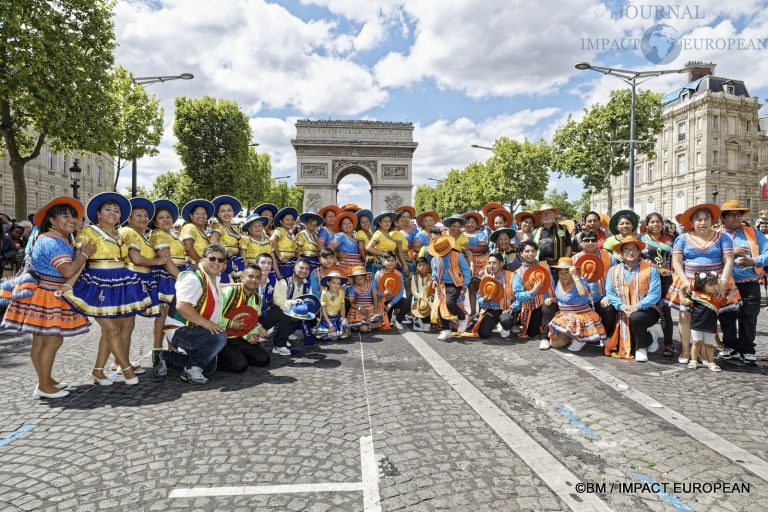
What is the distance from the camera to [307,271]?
7.16 meters

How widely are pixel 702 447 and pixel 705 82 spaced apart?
70.0 m

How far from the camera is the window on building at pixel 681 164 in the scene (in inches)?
2230

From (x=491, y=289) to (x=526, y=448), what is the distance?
417 cm

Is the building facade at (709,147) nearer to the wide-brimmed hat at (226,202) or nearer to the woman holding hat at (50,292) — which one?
the wide-brimmed hat at (226,202)

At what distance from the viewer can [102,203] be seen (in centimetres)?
489

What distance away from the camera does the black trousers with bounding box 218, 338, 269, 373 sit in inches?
214

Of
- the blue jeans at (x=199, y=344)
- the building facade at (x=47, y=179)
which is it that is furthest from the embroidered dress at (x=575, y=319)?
the building facade at (x=47, y=179)

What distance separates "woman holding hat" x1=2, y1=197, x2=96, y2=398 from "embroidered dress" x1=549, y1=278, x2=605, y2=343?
5929 mm

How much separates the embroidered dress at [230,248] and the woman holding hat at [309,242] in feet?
3.84

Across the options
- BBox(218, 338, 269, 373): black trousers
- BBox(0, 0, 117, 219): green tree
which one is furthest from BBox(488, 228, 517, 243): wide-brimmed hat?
BBox(0, 0, 117, 219): green tree

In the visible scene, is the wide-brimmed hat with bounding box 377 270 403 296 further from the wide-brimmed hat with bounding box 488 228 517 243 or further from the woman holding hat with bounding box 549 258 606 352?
the woman holding hat with bounding box 549 258 606 352

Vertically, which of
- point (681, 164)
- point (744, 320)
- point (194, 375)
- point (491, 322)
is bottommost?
point (194, 375)

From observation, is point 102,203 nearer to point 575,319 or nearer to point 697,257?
point 575,319

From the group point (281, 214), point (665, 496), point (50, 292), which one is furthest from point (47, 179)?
point (665, 496)
